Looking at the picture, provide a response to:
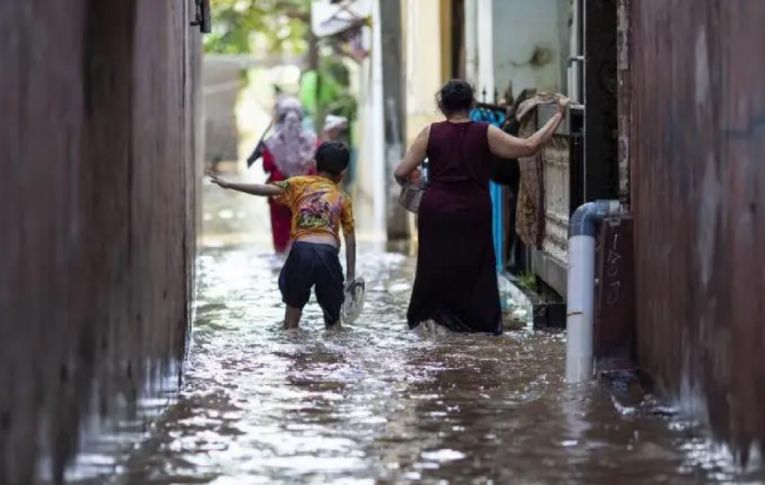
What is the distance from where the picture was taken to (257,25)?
123 ft

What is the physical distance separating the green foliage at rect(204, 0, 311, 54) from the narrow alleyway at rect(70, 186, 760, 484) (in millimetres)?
24477

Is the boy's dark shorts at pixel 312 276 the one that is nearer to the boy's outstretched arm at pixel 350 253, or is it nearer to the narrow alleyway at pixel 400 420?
the boy's outstretched arm at pixel 350 253

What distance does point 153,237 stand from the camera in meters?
6.38

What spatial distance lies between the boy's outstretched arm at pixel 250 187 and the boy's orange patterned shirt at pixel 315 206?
9cm

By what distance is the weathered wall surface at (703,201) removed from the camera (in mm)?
4676

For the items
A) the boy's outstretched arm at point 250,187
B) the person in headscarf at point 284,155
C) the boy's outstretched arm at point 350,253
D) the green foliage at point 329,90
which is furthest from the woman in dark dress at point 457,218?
the green foliage at point 329,90

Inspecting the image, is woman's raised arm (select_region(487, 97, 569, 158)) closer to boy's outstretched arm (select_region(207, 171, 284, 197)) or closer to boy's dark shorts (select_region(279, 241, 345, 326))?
boy's dark shorts (select_region(279, 241, 345, 326))

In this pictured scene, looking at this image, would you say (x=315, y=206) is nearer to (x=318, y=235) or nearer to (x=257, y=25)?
(x=318, y=235)

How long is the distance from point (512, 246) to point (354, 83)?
Result: 22807mm

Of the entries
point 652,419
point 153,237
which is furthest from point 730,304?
point 153,237

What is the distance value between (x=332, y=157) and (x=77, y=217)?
4919 mm

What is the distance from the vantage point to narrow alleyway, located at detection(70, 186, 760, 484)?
215 inches

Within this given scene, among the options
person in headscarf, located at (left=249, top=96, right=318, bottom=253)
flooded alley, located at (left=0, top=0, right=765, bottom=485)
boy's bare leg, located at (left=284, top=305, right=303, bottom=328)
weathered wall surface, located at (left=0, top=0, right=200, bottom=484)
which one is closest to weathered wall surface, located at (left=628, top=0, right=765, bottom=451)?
flooded alley, located at (left=0, top=0, right=765, bottom=485)

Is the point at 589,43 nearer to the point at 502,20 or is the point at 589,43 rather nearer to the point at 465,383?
the point at 465,383
